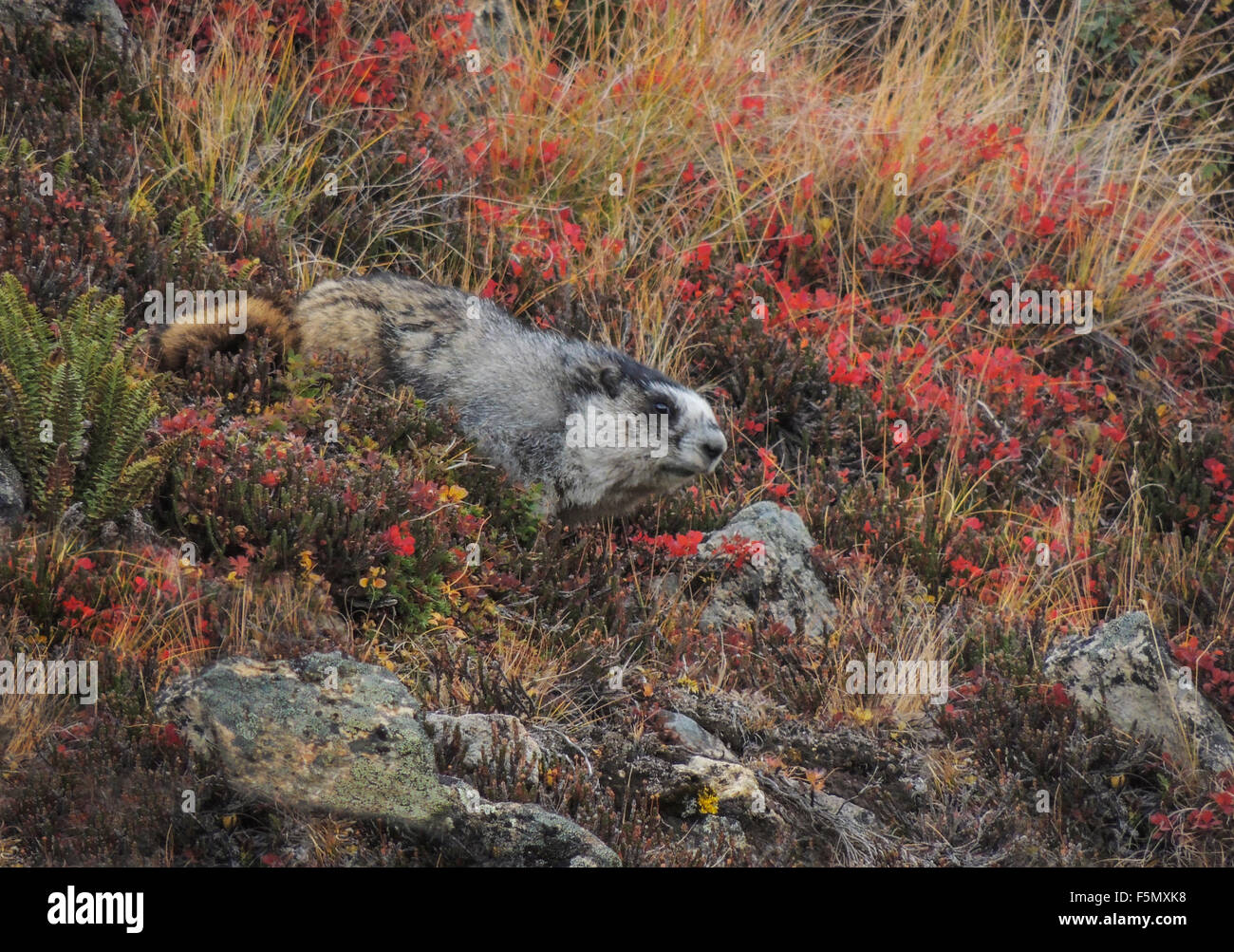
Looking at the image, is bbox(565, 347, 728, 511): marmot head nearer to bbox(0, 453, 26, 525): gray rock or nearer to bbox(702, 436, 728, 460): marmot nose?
bbox(702, 436, 728, 460): marmot nose

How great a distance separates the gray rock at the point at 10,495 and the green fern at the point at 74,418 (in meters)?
0.05

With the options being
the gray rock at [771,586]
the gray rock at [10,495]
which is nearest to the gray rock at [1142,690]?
the gray rock at [771,586]

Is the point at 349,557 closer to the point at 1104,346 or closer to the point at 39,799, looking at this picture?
the point at 39,799

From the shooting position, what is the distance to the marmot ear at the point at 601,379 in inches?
281

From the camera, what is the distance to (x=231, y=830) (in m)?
4.26

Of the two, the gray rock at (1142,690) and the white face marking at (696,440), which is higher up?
the white face marking at (696,440)

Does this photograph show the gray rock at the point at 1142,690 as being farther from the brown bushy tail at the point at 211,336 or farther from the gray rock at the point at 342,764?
the brown bushy tail at the point at 211,336

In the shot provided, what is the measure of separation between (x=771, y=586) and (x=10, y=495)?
148 inches

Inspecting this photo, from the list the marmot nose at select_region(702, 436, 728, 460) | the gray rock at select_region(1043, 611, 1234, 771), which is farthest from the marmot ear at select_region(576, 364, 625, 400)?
the gray rock at select_region(1043, 611, 1234, 771)

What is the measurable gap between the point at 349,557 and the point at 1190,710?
3.99 metres

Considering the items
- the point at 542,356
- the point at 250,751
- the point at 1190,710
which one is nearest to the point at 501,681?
the point at 250,751

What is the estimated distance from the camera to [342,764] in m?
4.38

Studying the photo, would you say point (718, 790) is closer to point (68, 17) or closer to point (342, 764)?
point (342, 764)
